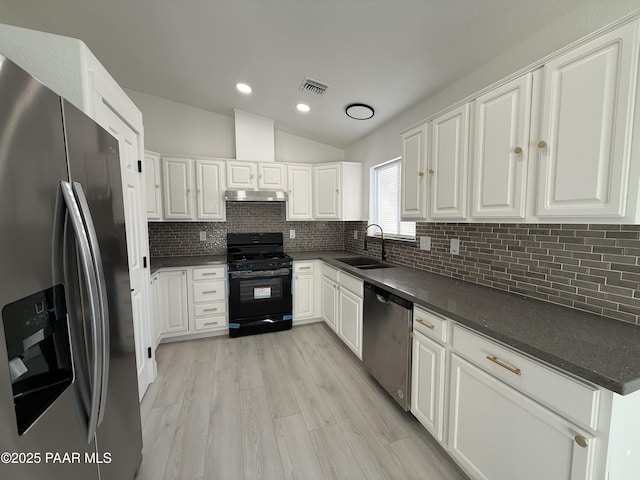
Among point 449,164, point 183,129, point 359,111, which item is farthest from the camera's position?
point 183,129

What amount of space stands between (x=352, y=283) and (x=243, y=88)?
239 cm

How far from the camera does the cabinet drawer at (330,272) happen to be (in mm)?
3029

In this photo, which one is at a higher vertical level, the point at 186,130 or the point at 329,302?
the point at 186,130

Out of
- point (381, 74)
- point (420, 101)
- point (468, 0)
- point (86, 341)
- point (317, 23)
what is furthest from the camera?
point (420, 101)

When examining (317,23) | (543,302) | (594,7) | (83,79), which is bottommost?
(543,302)

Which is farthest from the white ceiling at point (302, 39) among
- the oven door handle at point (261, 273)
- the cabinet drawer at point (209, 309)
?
the cabinet drawer at point (209, 309)

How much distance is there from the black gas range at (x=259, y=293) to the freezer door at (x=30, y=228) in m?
2.30

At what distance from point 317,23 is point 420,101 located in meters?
1.19

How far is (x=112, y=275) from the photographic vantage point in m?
1.20

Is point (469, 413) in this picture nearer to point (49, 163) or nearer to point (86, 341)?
point (86, 341)

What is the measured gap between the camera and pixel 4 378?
0.54 meters

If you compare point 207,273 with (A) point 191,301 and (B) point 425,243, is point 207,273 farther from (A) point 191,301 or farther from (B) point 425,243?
(B) point 425,243

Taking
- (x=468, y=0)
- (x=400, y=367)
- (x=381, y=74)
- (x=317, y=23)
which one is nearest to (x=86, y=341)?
(x=400, y=367)

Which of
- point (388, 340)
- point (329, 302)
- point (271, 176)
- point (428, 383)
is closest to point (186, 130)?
point (271, 176)
